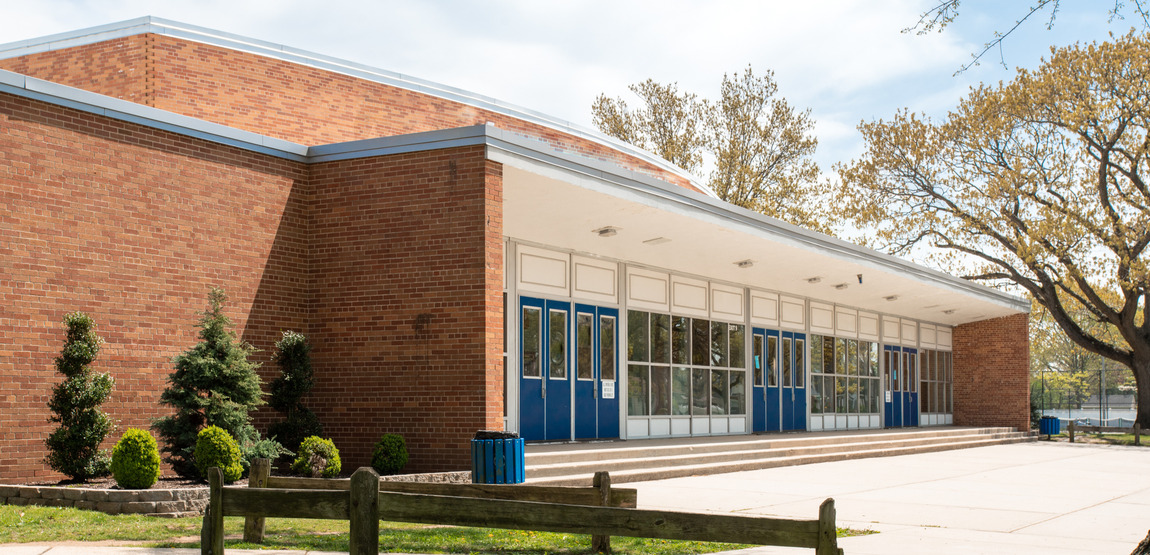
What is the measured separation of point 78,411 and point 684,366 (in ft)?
44.8

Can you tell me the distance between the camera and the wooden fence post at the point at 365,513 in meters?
6.13

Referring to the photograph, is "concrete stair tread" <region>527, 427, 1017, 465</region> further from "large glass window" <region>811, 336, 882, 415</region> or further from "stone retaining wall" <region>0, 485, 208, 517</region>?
"stone retaining wall" <region>0, 485, 208, 517</region>

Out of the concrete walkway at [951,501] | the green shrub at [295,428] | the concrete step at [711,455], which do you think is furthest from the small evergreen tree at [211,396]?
the concrete walkway at [951,501]

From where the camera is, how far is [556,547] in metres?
8.73

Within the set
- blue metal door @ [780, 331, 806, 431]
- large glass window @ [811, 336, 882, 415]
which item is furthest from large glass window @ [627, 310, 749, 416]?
large glass window @ [811, 336, 882, 415]

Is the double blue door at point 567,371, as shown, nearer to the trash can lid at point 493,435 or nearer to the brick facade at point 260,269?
the brick facade at point 260,269

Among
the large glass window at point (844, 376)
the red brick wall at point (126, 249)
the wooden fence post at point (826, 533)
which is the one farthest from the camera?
the large glass window at point (844, 376)

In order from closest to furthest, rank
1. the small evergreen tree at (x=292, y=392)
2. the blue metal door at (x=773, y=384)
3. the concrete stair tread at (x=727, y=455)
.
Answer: the small evergreen tree at (x=292, y=392)
the concrete stair tread at (x=727, y=455)
the blue metal door at (x=773, y=384)

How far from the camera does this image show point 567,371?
19.0m

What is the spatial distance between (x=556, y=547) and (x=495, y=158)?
233 inches

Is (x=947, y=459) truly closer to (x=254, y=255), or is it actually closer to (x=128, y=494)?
(x=254, y=255)

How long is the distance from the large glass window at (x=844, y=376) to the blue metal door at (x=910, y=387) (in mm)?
2142

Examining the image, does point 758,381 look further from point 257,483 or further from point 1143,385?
point 257,483

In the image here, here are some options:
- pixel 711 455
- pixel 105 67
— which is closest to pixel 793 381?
pixel 711 455
